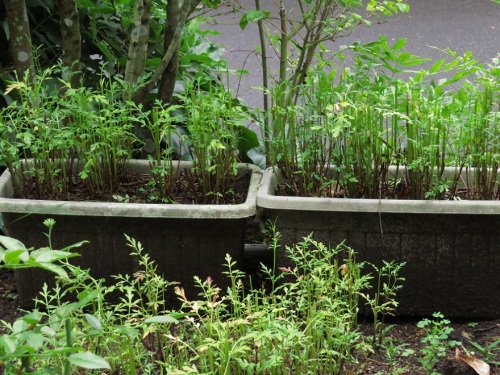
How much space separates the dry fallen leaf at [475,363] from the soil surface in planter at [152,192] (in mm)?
1053

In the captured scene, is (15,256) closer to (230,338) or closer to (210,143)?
(230,338)

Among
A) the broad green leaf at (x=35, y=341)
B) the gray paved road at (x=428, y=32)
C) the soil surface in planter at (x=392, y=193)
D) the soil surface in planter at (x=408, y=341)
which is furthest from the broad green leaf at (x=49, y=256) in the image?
the gray paved road at (x=428, y=32)

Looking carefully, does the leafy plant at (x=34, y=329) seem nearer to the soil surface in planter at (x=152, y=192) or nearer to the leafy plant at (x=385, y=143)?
the soil surface in planter at (x=152, y=192)

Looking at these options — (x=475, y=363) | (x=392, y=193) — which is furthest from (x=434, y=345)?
(x=392, y=193)

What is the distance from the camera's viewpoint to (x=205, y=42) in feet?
15.5

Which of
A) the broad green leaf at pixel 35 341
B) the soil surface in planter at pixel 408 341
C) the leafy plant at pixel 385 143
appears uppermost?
the leafy plant at pixel 385 143

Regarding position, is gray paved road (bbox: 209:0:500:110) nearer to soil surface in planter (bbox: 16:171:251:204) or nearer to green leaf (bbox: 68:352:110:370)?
soil surface in planter (bbox: 16:171:251:204)

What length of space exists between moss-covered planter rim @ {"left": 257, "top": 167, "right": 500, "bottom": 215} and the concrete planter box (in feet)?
0.44

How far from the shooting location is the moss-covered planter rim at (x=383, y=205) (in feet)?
9.53

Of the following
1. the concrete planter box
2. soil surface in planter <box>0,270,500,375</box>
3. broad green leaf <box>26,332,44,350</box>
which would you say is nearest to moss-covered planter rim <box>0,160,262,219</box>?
the concrete planter box

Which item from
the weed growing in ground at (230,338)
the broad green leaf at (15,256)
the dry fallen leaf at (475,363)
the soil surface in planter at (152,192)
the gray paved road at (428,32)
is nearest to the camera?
the broad green leaf at (15,256)

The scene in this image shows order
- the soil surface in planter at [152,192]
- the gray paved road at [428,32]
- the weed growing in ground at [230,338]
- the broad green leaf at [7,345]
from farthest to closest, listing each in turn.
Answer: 1. the gray paved road at [428,32]
2. the soil surface in planter at [152,192]
3. the weed growing in ground at [230,338]
4. the broad green leaf at [7,345]

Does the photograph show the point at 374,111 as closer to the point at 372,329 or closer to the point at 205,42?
the point at 372,329

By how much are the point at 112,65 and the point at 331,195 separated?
4.89 ft
